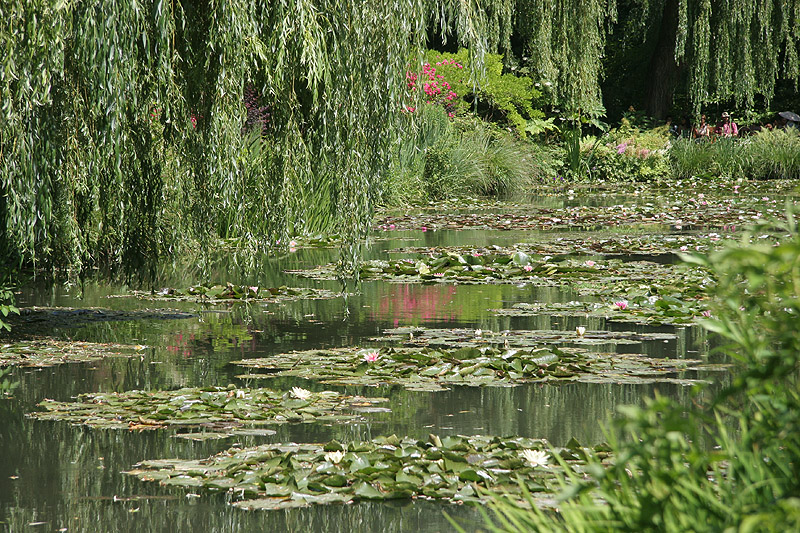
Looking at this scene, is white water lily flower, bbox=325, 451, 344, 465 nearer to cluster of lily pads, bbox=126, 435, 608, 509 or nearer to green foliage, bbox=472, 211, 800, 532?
cluster of lily pads, bbox=126, 435, 608, 509

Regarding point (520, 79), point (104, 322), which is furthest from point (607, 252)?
point (520, 79)

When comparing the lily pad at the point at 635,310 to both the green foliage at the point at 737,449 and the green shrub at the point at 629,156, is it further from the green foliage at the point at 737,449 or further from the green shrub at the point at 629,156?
the green shrub at the point at 629,156

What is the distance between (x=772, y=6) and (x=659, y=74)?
4954 mm

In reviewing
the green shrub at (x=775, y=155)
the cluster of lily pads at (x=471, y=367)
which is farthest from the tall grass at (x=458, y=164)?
the cluster of lily pads at (x=471, y=367)

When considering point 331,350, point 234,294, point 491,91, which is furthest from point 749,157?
point 331,350

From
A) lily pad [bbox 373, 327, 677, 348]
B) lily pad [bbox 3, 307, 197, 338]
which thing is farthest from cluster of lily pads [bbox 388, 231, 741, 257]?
lily pad [bbox 373, 327, 677, 348]

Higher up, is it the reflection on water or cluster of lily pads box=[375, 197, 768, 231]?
cluster of lily pads box=[375, 197, 768, 231]

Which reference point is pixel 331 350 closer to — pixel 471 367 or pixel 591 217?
pixel 471 367

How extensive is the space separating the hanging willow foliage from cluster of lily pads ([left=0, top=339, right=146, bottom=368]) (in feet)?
1.72

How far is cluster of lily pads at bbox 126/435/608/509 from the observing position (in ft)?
10.9

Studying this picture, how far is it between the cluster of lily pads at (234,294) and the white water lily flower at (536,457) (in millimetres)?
4454

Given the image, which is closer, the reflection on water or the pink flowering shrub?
the reflection on water

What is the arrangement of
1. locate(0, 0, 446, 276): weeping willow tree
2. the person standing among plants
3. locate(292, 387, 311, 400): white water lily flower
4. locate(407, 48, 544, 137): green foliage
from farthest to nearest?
the person standing among plants
locate(407, 48, 544, 137): green foliage
locate(0, 0, 446, 276): weeping willow tree
locate(292, 387, 311, 400): white water lily flower

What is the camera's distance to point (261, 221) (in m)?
6.27
